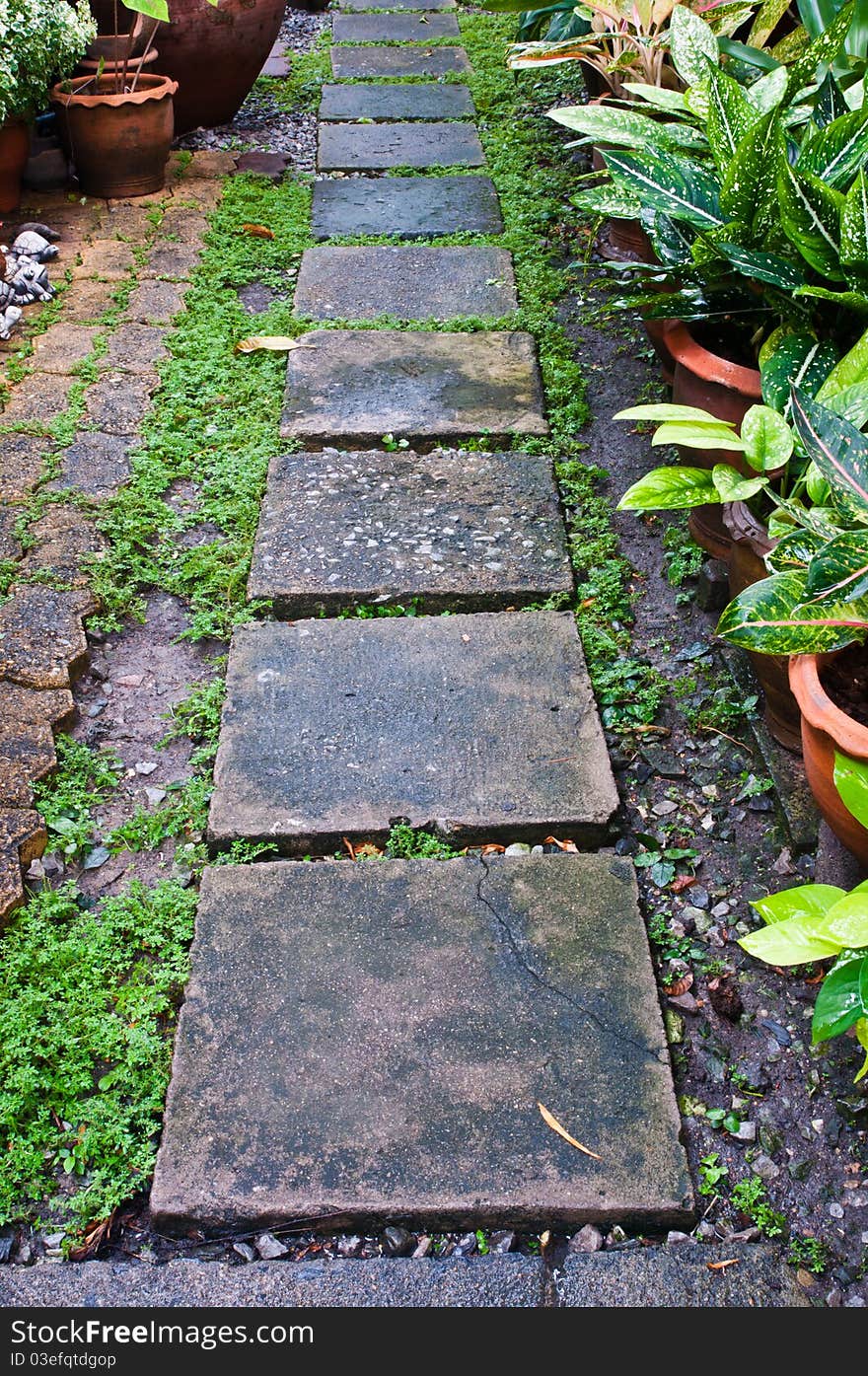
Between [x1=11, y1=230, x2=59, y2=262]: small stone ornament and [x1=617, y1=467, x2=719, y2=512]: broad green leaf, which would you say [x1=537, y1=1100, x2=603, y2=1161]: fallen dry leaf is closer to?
[x1=617, y1=467, x2=719, y2=512]: broad green leaf

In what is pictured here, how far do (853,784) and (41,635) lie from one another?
161 cm

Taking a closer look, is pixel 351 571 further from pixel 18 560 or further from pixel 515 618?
pixel 18 560

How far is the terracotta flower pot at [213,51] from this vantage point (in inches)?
177

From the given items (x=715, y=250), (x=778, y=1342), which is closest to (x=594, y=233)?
(x=715, y=250)

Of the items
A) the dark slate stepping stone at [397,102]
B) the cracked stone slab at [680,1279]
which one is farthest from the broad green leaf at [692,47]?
the dark slate stepping stone at [397,102]

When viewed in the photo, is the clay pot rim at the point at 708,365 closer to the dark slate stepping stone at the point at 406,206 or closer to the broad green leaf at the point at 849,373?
the broad green leaf at the point at 849,373

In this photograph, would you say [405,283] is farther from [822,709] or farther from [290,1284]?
[290,1284]

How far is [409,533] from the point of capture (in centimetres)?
263

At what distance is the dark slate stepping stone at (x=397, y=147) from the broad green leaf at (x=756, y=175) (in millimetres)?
2769

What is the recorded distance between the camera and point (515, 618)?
2.39m

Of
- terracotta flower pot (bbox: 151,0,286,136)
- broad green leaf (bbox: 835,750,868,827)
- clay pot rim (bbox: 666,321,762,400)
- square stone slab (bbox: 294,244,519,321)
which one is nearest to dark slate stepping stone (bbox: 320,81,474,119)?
terracotta flower pot (bbox: 151,0,286,136)

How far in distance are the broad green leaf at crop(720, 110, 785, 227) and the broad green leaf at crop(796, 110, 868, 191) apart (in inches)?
2.7

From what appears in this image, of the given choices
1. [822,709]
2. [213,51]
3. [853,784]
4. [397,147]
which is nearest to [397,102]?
[397,147]

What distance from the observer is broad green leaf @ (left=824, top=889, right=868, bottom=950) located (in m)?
1.39
